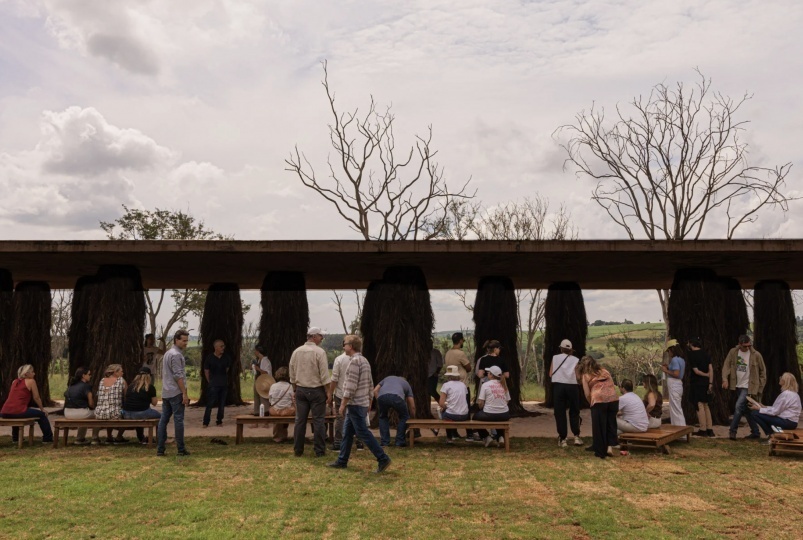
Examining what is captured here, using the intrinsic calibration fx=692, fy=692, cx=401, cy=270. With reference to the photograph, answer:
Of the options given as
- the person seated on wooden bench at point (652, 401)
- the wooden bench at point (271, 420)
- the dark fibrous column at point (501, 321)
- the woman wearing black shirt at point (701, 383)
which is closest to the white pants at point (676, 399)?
the woman wearing black shirt at point (701, 383)

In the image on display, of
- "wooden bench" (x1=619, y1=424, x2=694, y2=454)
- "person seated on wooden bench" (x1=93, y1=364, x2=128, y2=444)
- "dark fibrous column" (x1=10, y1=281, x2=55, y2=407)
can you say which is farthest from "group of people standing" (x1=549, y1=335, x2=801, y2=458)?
"dark fibrous column" (x1=10, y1=281, x2=55, y2=407)

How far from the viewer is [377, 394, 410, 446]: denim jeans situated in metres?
9.62

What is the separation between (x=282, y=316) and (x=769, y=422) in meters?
8.98

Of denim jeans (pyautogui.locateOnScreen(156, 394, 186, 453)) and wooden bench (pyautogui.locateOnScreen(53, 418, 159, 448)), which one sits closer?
denim jeans (pyautogui.locateOnScreen(156, 394, 186, 453))

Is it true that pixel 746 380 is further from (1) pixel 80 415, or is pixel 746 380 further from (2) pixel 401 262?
(1) pixel 80 415

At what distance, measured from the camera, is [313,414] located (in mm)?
9227

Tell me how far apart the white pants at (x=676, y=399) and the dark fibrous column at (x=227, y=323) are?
10.5 m

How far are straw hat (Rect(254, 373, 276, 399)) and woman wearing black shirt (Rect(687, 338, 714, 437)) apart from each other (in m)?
6.83

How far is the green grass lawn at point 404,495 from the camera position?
5863mm

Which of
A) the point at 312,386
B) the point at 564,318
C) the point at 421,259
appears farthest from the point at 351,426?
the point at 564,318

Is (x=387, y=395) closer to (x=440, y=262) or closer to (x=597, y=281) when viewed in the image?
(x=440, y=262)

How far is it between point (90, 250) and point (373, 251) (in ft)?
15.3

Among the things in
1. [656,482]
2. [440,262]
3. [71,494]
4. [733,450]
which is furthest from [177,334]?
[733,450]

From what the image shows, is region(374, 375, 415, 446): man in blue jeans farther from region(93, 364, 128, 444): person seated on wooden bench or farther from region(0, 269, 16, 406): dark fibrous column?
region(0, 269, 16, 406): dark fibrous column
